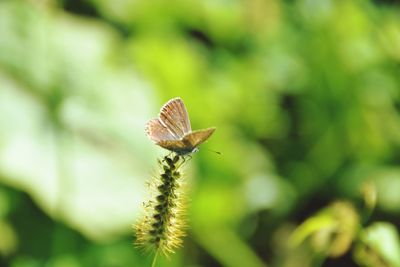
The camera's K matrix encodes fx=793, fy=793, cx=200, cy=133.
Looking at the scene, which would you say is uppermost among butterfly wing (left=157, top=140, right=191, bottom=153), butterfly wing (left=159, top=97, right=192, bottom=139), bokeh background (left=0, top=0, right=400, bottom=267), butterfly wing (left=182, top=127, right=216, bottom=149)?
bokeh background (left=0, top=0, right=400, bottom=267)

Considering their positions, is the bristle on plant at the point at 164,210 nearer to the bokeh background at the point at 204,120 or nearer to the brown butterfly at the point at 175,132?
the brown butterfly at the point at 175,132

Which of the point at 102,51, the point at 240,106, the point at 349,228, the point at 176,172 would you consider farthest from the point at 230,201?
the point at 176,172

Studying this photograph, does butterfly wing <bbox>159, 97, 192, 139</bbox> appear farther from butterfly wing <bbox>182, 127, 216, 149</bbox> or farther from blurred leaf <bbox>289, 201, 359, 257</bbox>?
blurred leaf <bbox>289, 201, 359, 257</bbox>

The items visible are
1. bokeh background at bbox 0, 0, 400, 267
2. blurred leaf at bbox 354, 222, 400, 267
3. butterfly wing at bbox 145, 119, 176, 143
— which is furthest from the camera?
bokeh background at bbox 0, 0, 400, 267

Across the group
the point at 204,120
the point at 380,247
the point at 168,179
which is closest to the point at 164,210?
the point at 168,179

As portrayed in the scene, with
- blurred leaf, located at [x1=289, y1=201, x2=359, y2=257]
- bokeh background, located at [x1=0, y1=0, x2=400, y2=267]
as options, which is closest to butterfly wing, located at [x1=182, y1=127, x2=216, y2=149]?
blurred leaf, located at [x1=289, y1=201, x2=359, y2=257]
